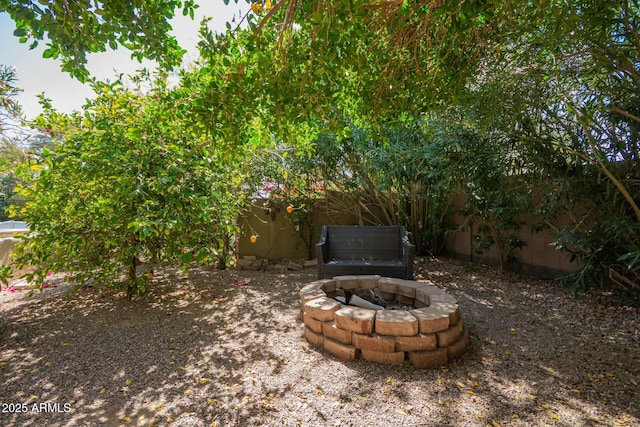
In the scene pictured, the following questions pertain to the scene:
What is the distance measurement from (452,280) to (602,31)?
3451 mm

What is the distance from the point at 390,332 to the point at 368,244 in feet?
9.03

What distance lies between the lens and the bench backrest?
5102 mm

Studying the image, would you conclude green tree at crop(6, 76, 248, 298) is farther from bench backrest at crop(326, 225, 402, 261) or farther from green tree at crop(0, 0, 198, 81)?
bench backrest at crop(326, 225, 402, 261)

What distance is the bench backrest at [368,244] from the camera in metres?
5.10

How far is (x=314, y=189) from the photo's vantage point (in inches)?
272

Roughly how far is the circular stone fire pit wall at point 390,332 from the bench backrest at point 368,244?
2.17 m

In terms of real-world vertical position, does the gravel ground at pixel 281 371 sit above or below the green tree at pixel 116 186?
below

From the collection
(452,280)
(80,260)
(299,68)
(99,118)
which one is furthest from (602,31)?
(80,260)

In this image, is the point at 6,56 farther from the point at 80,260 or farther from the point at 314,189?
the point at 314,189

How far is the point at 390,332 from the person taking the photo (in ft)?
8.05

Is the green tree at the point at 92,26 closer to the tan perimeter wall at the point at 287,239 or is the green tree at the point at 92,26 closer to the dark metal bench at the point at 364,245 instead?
the dark metal bench at the point at 364,245

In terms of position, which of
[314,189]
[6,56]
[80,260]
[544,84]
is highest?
[6,56]

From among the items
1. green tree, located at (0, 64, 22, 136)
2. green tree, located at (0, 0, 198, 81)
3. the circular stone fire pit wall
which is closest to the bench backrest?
the circular stone fire pit wall

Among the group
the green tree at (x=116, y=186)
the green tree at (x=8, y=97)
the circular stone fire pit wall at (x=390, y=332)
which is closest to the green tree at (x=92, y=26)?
the green tree at (x=116, y=186)
